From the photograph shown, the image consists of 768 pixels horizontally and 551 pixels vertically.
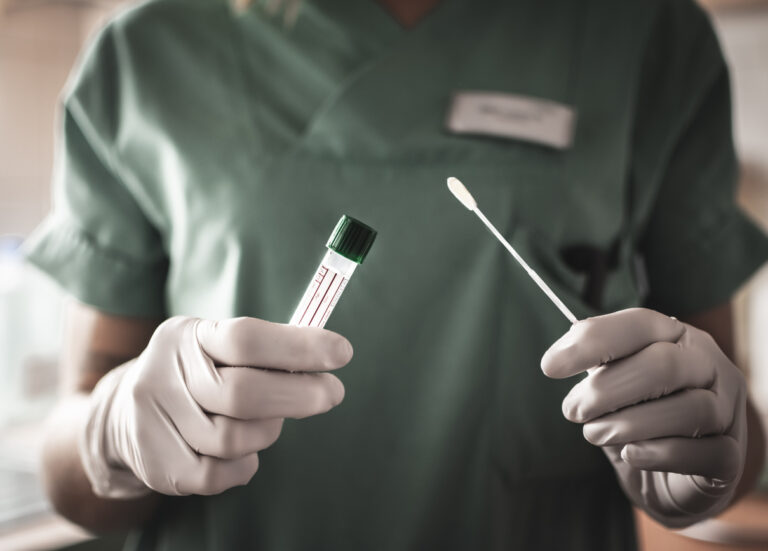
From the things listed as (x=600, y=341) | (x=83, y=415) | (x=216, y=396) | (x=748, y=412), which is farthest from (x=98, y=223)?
(x=748, y=412)

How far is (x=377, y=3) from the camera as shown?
575 millimetres

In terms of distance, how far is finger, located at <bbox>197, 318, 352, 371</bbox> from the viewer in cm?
36

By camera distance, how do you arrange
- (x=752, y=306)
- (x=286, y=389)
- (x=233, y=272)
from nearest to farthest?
1. (x=286, y=389)
2. (x=233, y=272)
3. (x=752, y=306)

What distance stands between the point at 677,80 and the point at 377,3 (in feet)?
0.85

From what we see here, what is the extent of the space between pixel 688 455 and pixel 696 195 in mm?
300

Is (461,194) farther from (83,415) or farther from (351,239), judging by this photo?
(83,415)

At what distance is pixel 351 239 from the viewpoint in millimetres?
355

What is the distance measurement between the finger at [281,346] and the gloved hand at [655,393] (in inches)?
4.3

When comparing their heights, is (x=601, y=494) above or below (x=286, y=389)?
below

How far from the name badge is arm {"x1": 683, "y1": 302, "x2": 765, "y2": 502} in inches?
7.7

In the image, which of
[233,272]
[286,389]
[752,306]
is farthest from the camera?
[752,306]

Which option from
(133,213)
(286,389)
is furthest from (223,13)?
(286,389)

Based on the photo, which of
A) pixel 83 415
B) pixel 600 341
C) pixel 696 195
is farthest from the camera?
pixel 696 195

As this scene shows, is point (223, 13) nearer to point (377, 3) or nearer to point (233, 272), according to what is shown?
point (377, 3)
